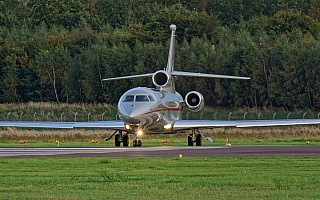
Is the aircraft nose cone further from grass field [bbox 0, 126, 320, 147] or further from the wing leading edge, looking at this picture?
grass field [bbox 0, 126, 320, 147]

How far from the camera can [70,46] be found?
97312 mm

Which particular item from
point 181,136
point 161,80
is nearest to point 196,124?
point 161,80

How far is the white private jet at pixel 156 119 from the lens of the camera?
45219mm

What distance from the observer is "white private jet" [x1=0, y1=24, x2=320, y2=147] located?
148ft

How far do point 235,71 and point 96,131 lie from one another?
1663 cm

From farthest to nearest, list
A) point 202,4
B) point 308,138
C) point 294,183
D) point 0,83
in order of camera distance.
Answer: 1. point 202,4
2. point 0,83
3. point 308,138
4. point 294,183

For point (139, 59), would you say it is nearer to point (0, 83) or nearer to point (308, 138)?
point (0, 83)

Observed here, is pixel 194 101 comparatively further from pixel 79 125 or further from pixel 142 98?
pixel 79 125

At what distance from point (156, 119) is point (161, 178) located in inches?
882

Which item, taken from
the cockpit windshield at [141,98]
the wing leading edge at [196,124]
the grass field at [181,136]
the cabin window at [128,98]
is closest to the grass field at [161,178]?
the cabin window at [128,98]

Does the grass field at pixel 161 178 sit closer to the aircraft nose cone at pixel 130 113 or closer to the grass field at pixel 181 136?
the aircraft nose cone at pixel 130 113

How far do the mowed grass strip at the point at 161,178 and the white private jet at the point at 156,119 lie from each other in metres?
13.7

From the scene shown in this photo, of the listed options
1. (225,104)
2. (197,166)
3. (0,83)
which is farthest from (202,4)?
(197,166)

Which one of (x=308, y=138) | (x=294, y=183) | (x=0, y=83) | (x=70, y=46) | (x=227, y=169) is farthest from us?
(x=70, y=46)
